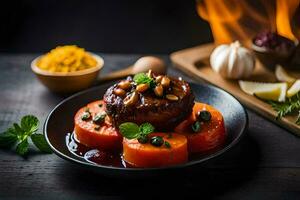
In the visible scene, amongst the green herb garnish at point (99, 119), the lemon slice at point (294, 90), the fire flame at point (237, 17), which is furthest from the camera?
the fire flame at point (237, 17)

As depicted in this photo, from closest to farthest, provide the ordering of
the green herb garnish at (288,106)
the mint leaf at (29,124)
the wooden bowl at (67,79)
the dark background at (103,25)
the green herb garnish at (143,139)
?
the green herb garnish at (143,139)
the mint leaf at (29,124)
the green herb garnish at (288,106)
the wooden bowl at (67,79)
the dark background at (103,25)

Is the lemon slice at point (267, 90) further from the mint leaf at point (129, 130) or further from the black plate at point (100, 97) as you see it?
the mint leaf at point (129, 130)

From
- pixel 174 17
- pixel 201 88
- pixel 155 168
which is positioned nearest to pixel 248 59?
pixel 201 88

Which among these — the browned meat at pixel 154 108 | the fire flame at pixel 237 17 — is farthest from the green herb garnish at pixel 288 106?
the fire flame at pixel 237 17

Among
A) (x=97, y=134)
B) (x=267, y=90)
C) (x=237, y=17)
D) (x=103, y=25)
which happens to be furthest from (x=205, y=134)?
(x=103, y=25)

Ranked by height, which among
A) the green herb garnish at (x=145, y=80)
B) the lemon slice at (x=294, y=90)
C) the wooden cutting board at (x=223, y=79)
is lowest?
the wooden cutting board at (x=223, y=79)

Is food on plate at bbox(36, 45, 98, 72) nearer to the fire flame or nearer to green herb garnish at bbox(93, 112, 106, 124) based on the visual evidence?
green herb garnish at bbox(93, 112, 106, 124)

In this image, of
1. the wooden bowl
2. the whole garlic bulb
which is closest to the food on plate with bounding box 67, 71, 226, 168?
the wooden bowl
